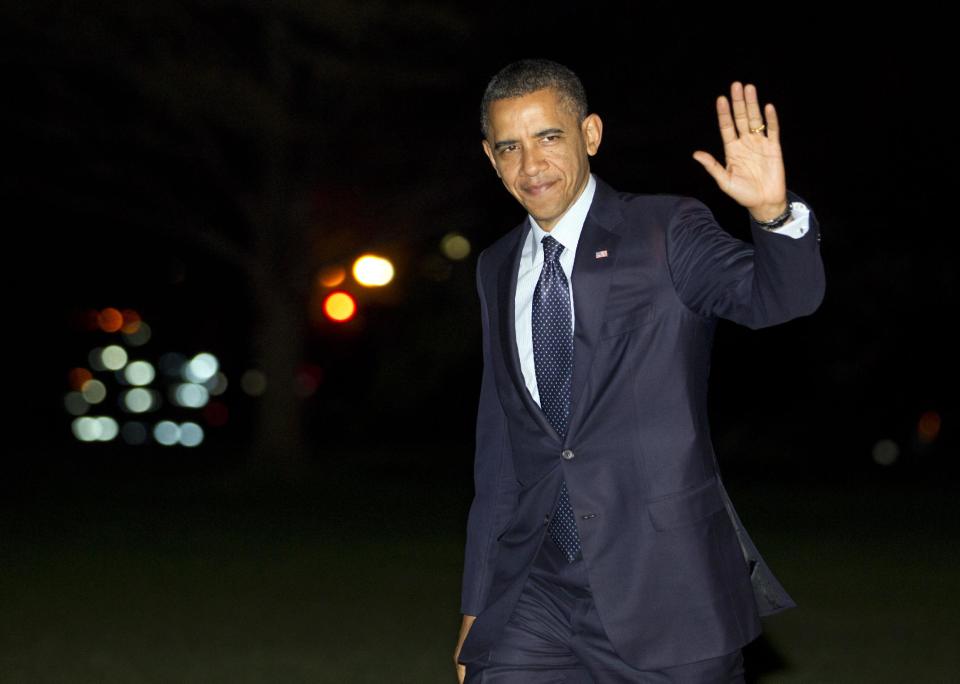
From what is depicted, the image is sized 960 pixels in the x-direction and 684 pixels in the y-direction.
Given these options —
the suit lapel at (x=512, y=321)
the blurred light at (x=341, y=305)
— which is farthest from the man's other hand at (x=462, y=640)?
the blurred light at (x=341, y=305)

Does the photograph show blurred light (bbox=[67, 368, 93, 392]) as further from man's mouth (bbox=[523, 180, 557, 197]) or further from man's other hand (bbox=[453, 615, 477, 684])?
man's mouth (bbox=[523, 180, 557, 197])

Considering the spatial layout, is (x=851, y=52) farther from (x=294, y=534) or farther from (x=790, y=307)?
(x=790, y=307)

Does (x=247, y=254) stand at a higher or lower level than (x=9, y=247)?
lower

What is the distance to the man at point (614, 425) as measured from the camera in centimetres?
407

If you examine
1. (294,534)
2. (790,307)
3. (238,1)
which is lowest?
(294,534)

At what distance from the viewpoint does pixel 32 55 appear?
23094 mm

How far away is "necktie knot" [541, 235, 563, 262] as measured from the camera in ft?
14.3

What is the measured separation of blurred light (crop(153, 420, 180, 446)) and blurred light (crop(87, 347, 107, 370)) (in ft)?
63.6

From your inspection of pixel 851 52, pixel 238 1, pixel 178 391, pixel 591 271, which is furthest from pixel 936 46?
pixel 178 391

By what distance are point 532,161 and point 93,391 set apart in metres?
52.3

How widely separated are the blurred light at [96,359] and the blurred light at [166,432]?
764 inches

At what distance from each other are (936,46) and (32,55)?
13.4 metres

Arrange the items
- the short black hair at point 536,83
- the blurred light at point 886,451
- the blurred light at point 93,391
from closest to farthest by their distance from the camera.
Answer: the short black hair at point 536,83, the blurred light at point 886,451, the blurred light at point 93,391

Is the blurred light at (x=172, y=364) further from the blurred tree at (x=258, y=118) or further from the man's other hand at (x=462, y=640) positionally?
the man's other hand at (x=462, y=640)
